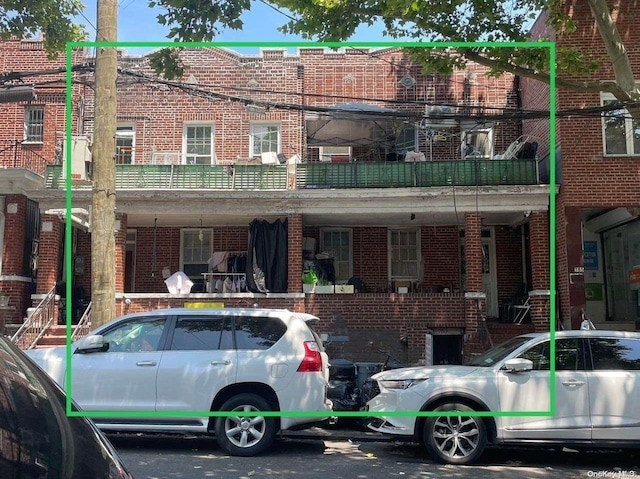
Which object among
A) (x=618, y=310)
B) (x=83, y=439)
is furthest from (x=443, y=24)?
(x=618, y=310)

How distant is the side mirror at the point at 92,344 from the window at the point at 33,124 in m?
11.7

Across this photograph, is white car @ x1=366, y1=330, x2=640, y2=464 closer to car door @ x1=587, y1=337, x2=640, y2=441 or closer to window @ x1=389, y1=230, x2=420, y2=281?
car door @ x1=587, y1=337, x2=640, y2=441

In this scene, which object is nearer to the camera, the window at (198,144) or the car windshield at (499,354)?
the car windshield at (499,354)

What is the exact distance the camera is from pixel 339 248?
17.8m

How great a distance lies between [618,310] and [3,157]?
1718 cm

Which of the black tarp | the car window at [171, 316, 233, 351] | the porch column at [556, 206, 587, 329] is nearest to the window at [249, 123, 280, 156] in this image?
the black tarp

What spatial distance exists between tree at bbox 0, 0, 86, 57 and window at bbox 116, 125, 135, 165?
5.92m

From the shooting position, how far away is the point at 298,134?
1769 cm

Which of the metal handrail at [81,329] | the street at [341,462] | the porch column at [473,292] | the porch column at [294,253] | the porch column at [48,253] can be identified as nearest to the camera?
the street at [341,462]

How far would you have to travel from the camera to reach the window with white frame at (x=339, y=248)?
17.6 m

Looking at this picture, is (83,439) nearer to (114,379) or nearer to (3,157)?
(114,379)

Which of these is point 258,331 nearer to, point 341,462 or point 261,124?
point 341,462

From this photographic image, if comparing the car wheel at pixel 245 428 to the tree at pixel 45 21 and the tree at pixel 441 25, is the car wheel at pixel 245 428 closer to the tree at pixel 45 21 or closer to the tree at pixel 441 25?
the tree at pixel 441 25

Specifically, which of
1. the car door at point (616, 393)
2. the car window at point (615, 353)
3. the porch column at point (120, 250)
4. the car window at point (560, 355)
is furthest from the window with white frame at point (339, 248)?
the car door at point (616, 393)
